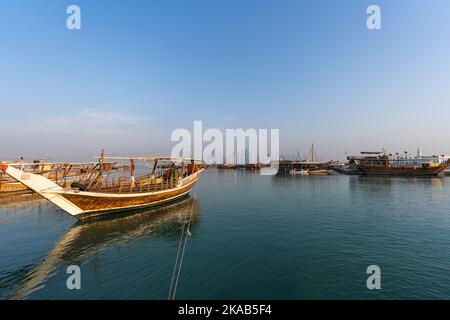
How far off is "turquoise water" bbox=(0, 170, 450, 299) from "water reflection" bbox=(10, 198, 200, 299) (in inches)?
3.3

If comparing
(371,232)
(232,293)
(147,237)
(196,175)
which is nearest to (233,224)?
(147,237)

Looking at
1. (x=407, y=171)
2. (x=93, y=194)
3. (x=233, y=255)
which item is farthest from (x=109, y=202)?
(x=407, y=171)

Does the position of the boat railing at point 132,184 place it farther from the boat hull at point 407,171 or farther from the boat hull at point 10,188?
the boat hull at point 407,171

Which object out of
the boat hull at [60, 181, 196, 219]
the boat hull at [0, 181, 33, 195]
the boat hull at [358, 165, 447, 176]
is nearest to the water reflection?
the boat hull at [60, 181, 196, 219]

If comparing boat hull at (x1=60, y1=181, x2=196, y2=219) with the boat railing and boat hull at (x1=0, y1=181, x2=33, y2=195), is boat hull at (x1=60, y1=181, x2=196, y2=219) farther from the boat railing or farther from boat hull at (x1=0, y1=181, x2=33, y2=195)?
boat hull at (x1=0, y1=181, x2=33, y2=195)

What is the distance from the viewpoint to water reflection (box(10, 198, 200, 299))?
11539mm

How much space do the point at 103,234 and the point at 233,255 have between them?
40.8ft

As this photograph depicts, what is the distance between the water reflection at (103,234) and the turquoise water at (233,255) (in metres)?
0.08

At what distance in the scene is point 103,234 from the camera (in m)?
18.0

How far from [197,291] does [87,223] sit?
17.6 metres

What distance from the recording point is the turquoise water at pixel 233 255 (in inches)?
396

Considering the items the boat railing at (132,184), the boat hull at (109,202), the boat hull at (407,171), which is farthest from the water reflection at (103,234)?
the boat hull at (407,171)
